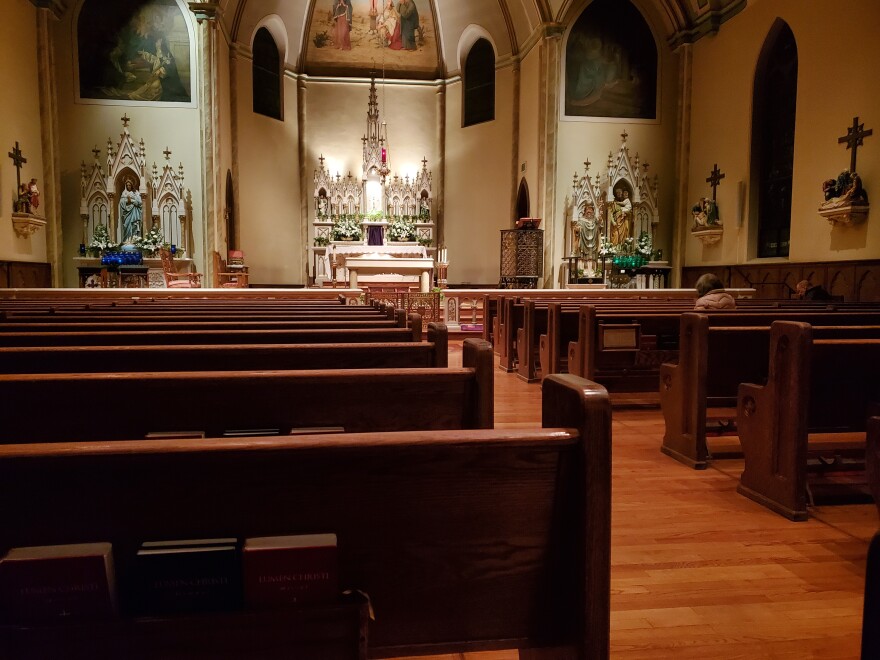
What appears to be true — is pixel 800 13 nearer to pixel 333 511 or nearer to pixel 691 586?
pixel 691 586

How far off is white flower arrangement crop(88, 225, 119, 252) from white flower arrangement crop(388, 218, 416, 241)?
6390mm

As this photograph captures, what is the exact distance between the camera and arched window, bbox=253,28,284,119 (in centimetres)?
1471

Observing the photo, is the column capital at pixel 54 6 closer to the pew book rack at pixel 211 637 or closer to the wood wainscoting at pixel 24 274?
the wood wainscoting at pixel 24 274

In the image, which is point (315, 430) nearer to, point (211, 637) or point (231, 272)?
point (211, 637)

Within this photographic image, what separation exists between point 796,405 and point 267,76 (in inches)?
602

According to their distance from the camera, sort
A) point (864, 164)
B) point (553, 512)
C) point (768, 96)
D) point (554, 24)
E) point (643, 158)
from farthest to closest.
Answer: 1. point (643, 158)
2. point (554, 24)
3. point (768, 96)
4. point (864, 164)
5. point (553, 512)

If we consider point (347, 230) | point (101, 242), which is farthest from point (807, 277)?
point (101, 242)

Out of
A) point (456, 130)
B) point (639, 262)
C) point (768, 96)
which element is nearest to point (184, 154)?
point (456, 130)

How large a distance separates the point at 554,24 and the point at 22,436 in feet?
44.8

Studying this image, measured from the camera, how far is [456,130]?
16422mm

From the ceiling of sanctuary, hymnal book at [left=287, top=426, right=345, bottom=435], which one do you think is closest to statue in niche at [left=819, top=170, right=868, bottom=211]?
the ceiling of sanctuary

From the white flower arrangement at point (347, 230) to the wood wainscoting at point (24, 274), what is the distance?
619 centimetres

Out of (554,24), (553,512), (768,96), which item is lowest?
(553,512)

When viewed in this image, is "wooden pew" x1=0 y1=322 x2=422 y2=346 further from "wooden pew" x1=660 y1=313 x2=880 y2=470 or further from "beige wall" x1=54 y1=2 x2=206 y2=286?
"beige wall" x1=54 y1=2 x2=206 y2=286
